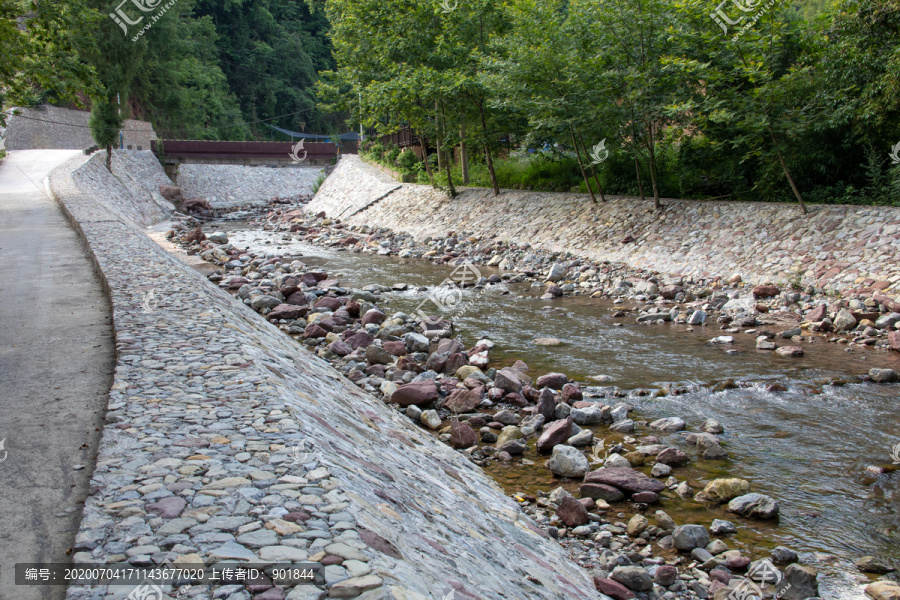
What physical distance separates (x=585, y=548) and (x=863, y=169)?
11.9 m

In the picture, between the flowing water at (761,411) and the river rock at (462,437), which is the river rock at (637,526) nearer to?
the flowing water at (761,411)

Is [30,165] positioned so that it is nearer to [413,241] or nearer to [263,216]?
[263,216]

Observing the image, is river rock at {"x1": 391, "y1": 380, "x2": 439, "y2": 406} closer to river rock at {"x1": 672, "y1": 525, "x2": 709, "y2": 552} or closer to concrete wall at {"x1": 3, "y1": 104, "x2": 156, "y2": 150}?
river rock at {"x1": 672, "y1": 525, "x2": 709, "y2": 552}

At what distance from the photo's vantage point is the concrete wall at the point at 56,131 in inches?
1419

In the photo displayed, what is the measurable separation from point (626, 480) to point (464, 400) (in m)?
2.36

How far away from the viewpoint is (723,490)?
5.10m

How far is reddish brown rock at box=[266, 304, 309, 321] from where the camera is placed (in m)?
11.3

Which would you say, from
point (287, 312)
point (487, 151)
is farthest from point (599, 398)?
point (487, 151)

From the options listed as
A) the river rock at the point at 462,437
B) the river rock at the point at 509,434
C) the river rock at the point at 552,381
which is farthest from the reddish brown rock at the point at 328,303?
the river rock at the point at 509,434

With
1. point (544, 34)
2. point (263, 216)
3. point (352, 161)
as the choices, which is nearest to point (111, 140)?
point (263, 216)

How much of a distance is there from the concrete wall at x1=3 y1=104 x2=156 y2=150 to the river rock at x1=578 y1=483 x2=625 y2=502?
38.2 m

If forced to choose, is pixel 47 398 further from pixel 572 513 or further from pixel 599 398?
pixel 599 398

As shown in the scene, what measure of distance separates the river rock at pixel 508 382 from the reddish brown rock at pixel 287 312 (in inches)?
200

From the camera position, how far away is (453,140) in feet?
72.8
